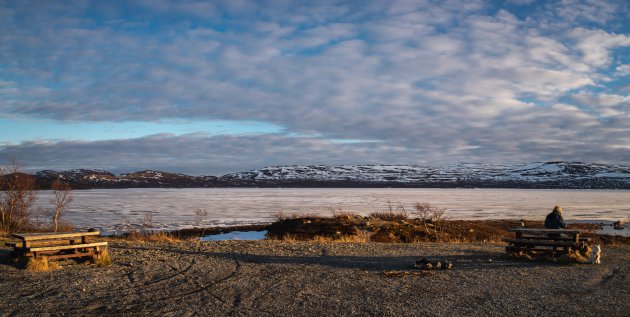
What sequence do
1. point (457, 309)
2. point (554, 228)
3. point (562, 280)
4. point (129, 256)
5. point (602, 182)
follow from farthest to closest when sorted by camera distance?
point (602, 182), point (554, 228), point (129, 256), point (562, 280), point (457, 309)

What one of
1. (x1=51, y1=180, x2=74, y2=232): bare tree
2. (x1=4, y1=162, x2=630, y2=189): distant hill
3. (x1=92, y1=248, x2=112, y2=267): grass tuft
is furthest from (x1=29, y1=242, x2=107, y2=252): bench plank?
(x1=4, y1=162, x2=630, y2=189): distant hill

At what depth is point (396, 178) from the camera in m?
182

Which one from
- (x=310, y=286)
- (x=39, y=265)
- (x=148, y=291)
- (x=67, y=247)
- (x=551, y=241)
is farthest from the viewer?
(x=551, y=241)

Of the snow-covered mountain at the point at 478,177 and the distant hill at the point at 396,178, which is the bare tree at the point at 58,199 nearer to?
the distant hill at the point at 396,178

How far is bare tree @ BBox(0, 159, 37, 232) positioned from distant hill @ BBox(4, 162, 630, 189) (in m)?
95.3

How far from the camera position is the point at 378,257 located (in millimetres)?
13094

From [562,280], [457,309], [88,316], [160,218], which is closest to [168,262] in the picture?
[88,316]

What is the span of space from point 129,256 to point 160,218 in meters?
21.0

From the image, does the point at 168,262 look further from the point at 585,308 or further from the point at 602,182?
the point at 602,182

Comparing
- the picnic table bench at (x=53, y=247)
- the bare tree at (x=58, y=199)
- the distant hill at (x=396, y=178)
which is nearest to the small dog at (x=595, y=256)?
the picnic table bench at (x=53, y=247)

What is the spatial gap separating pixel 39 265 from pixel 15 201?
1564cm

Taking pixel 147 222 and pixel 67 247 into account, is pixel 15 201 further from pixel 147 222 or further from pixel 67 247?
pixel 67 247

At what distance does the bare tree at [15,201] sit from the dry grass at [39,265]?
45.6 feet

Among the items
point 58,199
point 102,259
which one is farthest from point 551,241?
point 58,199
